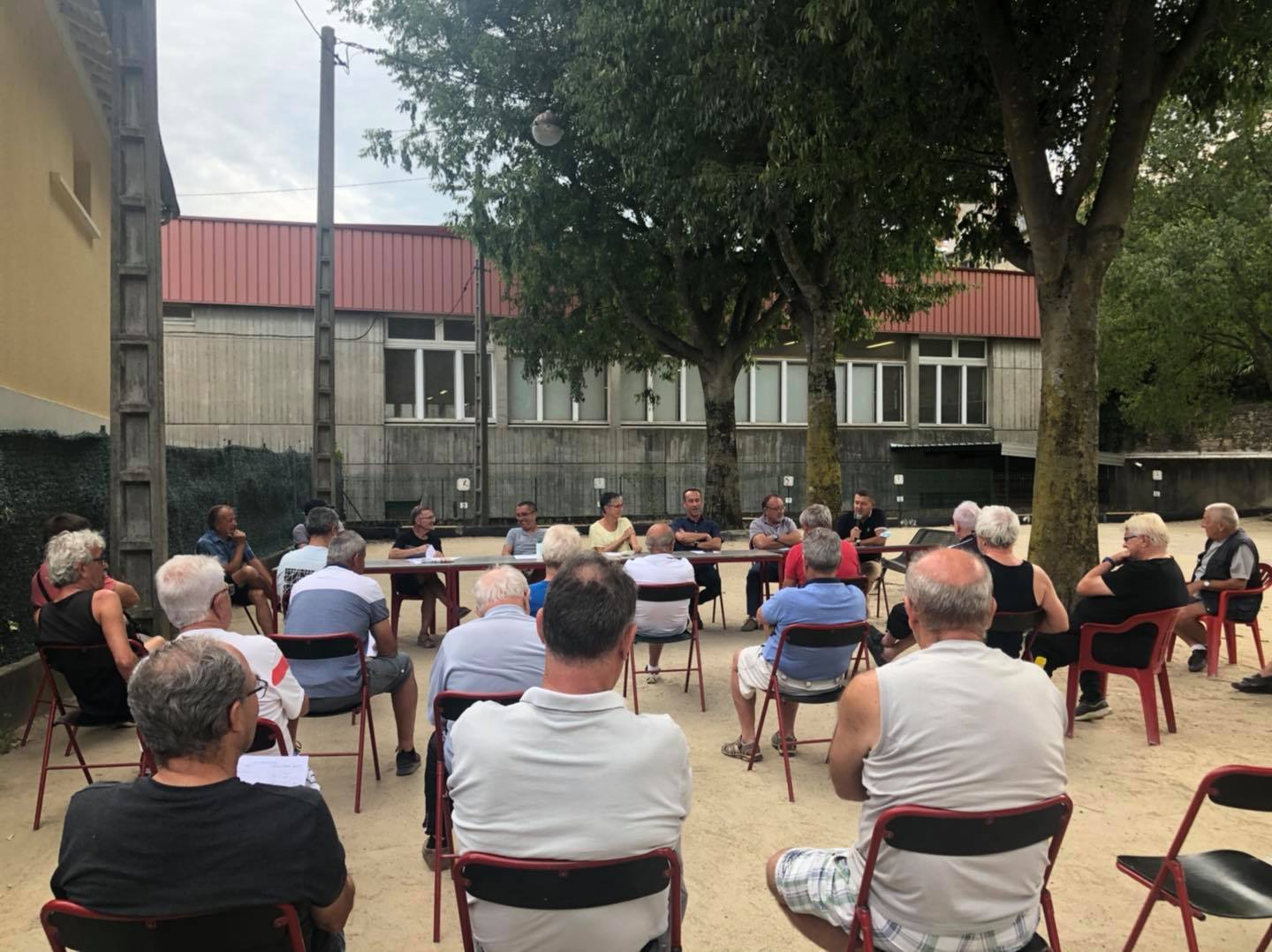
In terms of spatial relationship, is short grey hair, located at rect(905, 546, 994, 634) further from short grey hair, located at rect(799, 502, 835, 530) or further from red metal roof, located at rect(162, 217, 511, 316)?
red metal roof, located at rect(162, 217, 511, 316)

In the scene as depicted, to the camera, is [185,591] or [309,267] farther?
[309,267]

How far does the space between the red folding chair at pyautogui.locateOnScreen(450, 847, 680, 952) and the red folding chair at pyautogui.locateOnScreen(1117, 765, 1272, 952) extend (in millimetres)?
1486

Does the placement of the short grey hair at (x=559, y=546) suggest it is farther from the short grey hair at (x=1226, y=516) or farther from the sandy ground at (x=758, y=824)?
the short grey hair at (x=1226, y=516)

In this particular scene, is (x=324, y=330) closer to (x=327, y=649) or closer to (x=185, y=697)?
(x=327, y=649)

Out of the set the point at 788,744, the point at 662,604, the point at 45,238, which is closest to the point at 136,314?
the point at 45,238

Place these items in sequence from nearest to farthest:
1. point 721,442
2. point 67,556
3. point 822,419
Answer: point 67,556 < point 822,419 < point 721,442

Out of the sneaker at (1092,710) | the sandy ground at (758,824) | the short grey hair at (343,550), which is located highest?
the short grey hair at (343,550)

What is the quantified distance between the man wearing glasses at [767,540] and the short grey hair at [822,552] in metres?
3.99

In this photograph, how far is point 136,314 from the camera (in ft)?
22.6

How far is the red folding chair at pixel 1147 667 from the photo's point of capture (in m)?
5.12

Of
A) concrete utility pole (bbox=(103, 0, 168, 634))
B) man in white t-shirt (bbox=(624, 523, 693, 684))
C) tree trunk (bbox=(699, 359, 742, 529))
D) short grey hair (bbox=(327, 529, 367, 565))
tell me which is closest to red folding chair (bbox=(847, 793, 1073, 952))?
short grey hair (bbox=(327, 529, 367, 565))

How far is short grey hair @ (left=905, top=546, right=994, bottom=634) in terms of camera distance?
8.12 feet

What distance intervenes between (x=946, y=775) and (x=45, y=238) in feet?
31.9

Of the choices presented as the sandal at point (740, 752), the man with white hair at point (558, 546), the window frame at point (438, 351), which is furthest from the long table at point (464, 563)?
the window frame at point (438, 351)
